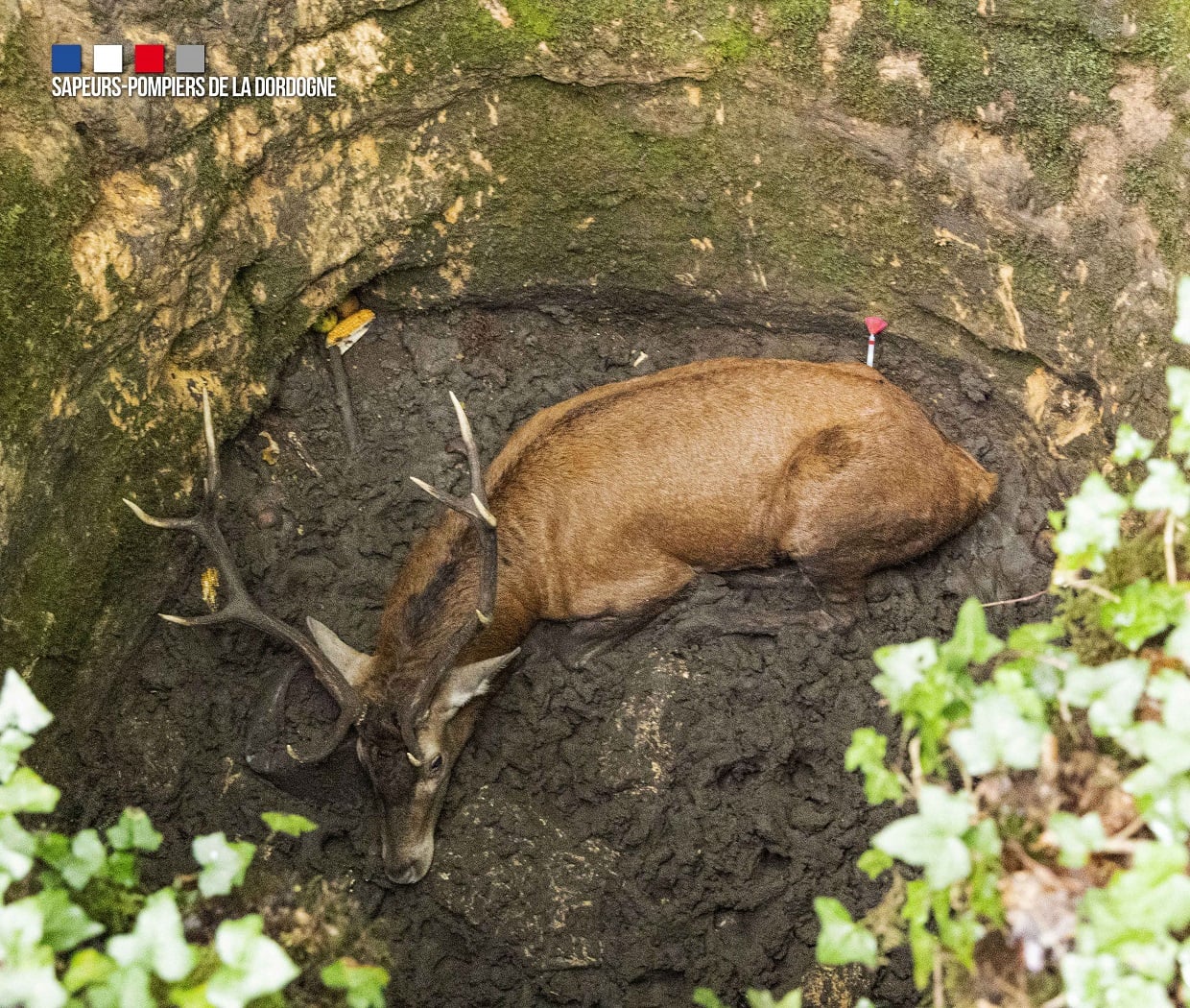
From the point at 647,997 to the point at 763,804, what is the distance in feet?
3.07

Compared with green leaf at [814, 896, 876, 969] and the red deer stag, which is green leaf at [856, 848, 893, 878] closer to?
green leaf at [814, 896, 876, 969]

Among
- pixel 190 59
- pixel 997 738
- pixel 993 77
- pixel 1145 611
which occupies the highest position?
pixel 993 77

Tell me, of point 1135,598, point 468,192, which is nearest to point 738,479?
point 468,192

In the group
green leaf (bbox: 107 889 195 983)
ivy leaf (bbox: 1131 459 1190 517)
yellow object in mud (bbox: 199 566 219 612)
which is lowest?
yellow object in mud (bbox: 199 566 219 612)

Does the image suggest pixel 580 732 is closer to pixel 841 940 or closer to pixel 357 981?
pixel 841 940

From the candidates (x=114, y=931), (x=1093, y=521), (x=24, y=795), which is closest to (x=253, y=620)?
(x=114, y=931)

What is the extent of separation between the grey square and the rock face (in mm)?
43

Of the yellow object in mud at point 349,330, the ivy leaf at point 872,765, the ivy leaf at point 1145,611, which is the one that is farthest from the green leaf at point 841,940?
the yellow object in mud at point 349,330

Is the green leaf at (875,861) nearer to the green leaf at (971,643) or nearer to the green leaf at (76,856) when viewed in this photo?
the green leaf at (971,643)

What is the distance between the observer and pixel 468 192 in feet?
17.4

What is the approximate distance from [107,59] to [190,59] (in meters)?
0.29

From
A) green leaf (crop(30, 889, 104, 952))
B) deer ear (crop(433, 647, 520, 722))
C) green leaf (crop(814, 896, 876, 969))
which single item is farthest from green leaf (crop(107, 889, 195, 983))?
deer ear (crop(433, 647, 520, 722))

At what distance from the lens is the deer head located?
4680mm

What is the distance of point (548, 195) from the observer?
17.3ft
